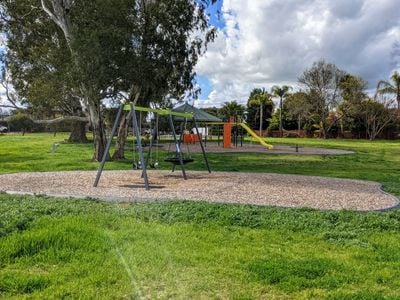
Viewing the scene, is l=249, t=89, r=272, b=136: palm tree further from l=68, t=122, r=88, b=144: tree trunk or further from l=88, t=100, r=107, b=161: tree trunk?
l=88, t=100, r=107, b=161: tree trunk

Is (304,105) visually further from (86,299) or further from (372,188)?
(86,299)

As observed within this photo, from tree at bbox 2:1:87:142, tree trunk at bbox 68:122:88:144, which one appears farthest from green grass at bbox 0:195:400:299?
tree trunk at bbox 68:122:88:144

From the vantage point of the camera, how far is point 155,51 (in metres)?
15.5

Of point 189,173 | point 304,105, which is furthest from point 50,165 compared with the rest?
point 304,105

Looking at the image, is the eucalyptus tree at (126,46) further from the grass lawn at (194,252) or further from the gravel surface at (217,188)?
the grass lawn at (194,252)

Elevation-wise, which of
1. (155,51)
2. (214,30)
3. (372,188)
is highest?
(214,30)

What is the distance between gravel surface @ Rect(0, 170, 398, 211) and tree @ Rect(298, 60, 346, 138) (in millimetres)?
46707

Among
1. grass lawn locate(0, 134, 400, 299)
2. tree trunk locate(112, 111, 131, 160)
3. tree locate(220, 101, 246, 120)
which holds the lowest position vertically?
grass lawn locate(0, 134, 400, 299)

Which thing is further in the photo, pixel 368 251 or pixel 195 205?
pixel 195 205

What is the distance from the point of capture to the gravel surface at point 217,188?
26.2ft

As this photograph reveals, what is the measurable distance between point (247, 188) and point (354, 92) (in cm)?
4982

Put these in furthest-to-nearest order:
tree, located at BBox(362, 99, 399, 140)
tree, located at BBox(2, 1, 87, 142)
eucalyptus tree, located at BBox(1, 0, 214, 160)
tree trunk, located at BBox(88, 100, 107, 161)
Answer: tree, located at BBox(362, 99, 399, 140)
tree, located at BBox(2, 1, 87, 142)
tree trunk, located at BBox(88, 100, 107, 161)
eucalyptus tree, located at BBox(1, 0, 214, 160)

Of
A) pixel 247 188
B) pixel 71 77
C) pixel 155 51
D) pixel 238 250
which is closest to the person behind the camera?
pixel 238 250

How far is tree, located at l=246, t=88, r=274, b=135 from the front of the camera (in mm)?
67000
